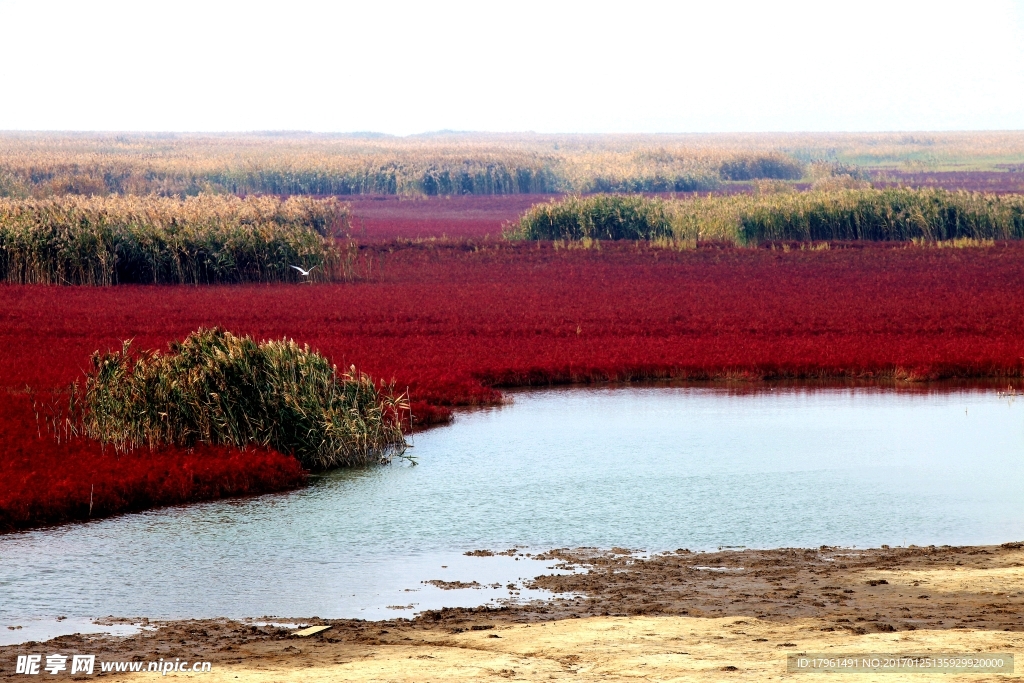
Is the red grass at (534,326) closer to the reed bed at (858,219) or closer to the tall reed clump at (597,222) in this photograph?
the reed bed at (858,219)

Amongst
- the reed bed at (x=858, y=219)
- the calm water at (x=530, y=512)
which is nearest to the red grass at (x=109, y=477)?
the calm water at (x=530, y=512)

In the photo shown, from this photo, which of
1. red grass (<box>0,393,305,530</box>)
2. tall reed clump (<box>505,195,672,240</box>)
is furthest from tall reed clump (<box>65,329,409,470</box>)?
tall reed clump (<box>505,195,672,240</box>)

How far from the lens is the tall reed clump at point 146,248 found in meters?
37.5

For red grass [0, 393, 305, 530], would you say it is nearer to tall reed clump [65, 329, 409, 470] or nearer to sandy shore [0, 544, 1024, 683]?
tall reed clump [65, 329, 409, 470]

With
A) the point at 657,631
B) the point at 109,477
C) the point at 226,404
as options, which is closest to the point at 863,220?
the point at 226,404

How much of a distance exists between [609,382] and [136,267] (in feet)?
63.4

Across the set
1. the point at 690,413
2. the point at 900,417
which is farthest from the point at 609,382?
the point at 900,417

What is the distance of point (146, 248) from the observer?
38.2 metres

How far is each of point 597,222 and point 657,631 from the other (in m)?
42.4

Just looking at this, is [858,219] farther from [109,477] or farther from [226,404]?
[109,477]

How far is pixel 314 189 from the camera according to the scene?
93.8 metres

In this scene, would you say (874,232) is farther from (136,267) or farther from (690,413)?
(690,413)

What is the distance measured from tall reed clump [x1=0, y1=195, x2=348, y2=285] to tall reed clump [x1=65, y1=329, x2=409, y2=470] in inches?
846

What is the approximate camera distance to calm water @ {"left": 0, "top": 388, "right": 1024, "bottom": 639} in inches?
441
